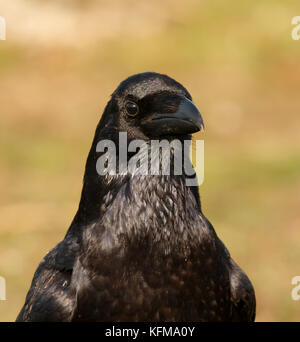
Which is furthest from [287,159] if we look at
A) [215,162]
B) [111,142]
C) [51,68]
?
[111,142]

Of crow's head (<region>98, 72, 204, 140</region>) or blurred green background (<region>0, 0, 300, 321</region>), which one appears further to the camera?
blurred green background (<region>0, 0, 300, 321</region>)

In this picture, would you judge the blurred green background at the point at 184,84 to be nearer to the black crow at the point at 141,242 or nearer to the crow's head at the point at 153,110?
the black crow at the point at 141,242

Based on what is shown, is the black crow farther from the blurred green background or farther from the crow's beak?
the blurred green background

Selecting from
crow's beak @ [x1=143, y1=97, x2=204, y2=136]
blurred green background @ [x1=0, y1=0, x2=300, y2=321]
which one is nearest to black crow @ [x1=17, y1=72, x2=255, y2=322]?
crow's beak @ [x1=143, y1=97, x2=204, y2=136]

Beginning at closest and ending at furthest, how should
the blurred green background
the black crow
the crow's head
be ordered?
1. the black crow
2. the crow's head
3. the blurred green background

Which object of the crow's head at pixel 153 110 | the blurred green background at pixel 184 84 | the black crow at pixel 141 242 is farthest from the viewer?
the blurred green background at pixel 184 84

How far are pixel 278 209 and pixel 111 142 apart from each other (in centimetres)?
944

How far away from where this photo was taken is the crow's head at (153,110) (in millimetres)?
5137

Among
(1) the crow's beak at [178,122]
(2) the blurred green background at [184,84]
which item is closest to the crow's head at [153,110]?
(1) the crow's beak at [178,122]

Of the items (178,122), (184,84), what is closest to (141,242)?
(178,122)

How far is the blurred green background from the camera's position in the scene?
43.3ft

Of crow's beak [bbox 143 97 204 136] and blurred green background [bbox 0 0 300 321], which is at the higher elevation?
blurred green background [bbox 0 0 300 321]

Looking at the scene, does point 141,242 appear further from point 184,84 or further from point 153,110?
point 184,84

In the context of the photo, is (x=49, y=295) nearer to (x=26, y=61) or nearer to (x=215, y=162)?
(x=215, y=162)
